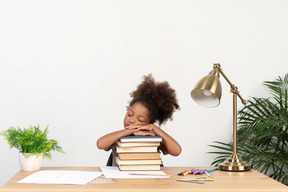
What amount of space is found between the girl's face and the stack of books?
30 centimetres

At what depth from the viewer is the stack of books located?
1.95 m

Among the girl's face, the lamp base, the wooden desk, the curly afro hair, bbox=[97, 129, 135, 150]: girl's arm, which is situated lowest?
the wooden desk

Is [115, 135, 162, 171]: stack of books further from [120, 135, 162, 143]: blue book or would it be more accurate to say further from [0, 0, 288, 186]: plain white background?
[0, 0, 288, 186]: plain white background

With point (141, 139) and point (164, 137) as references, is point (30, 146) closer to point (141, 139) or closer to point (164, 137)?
point (141, 139)

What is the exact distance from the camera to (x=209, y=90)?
1919 mm

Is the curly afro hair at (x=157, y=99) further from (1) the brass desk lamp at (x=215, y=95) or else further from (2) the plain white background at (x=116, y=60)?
(2) the plain white background at (x=116, y=60)

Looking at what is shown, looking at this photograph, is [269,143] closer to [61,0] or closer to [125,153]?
[125,153]

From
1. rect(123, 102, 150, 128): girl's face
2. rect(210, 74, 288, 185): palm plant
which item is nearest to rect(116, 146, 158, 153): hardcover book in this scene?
rect(123, 102, 150, 128): girl's face

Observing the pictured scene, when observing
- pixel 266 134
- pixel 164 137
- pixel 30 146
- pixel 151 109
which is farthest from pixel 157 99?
pixel 266 134

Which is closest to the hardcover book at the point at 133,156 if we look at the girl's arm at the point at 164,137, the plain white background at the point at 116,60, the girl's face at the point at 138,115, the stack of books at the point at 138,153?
the stack of books at the point at 138,153

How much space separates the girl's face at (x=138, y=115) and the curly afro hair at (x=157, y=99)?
0.03 metres

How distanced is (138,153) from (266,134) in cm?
166

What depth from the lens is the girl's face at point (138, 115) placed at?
7.43 feet

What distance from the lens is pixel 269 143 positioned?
3.63 m
